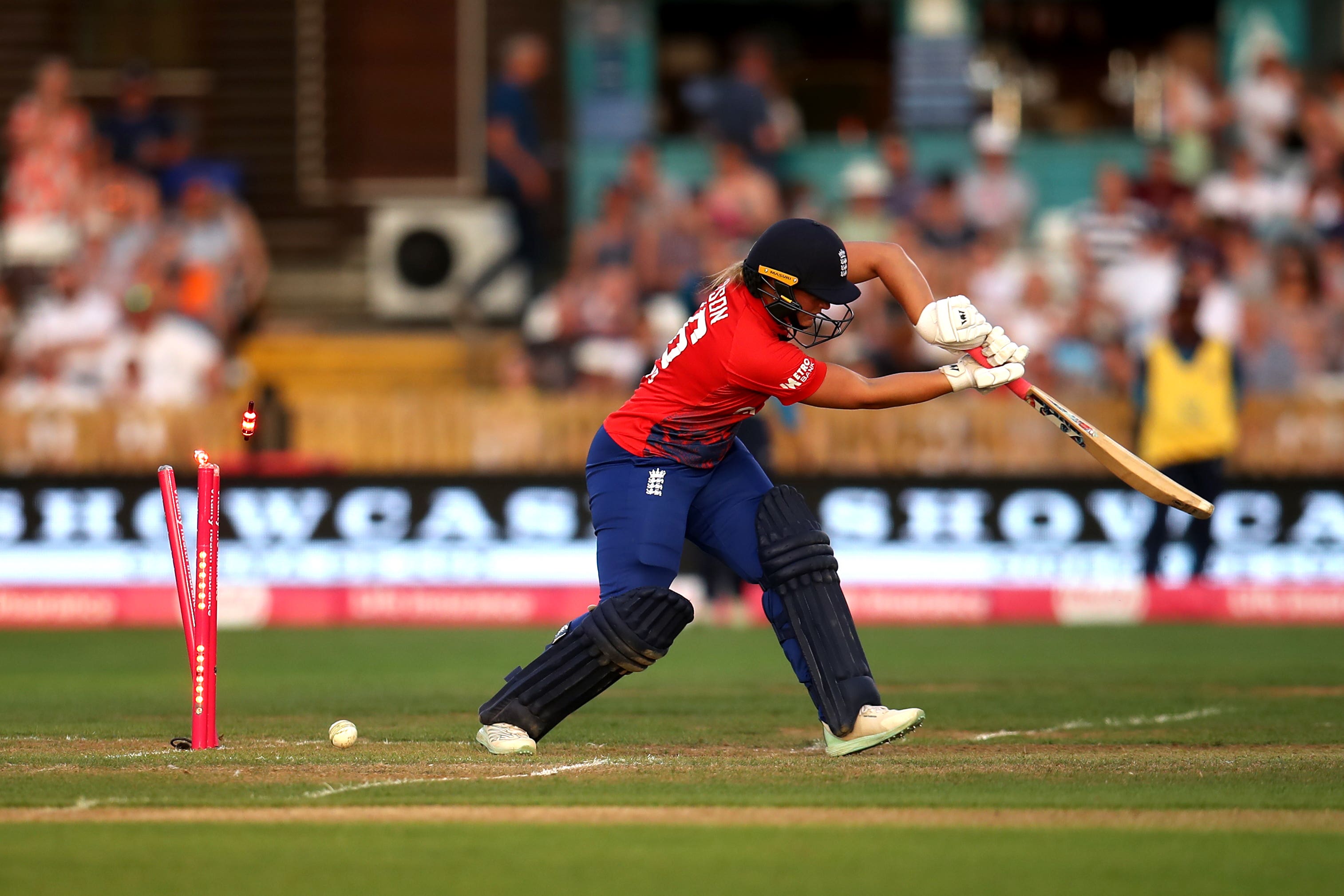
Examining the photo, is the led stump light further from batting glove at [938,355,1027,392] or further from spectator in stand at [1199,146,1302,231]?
spectator in stand at [1199,146,1302,231]

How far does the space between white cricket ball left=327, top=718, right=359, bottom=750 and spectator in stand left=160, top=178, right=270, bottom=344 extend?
9.33 meters

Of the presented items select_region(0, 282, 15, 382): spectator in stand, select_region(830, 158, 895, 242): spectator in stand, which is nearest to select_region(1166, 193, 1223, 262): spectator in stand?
select_region(830, 158, 895, 242): spectator in stand

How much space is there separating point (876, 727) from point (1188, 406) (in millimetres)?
6677

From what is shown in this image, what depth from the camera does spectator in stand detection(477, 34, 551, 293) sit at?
54.6 ft

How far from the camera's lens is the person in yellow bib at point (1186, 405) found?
40.5 feet

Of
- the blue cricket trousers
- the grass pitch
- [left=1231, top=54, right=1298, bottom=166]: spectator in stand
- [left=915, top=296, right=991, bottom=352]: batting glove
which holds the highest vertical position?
[left=1231, top=54, right=1298, bottom=166]: spectator in stand

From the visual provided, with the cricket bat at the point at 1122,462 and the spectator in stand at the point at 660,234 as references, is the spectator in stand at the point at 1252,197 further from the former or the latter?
the cricket bat at the point at 1122,462

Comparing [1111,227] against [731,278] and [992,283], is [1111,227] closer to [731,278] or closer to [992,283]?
[992,283]

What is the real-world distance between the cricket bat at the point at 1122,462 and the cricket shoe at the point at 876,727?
50.5 inches

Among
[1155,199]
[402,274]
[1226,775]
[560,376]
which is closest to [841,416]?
[560,376]

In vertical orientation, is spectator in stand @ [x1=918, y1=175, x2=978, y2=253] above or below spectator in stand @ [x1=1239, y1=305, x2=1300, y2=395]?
above

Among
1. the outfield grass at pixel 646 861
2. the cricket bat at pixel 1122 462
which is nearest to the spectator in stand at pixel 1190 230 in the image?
the cricket bat at pixel 1122 462

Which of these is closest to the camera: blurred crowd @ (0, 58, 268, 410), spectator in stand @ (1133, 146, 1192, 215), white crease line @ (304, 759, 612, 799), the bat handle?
white crease line @ (304, 759, 612, 799)

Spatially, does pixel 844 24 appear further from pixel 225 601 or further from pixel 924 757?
pixel 924 757
